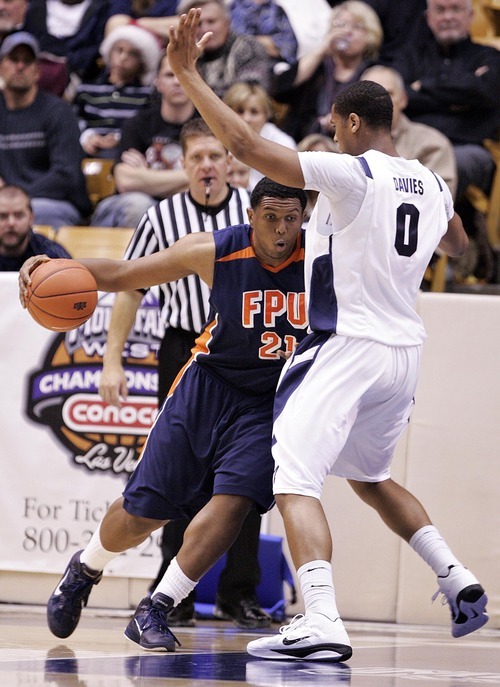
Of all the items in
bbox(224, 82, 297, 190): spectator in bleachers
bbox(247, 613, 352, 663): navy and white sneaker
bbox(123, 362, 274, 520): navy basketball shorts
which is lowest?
bbox(247, 613, 352, 663): navy and white sneaker

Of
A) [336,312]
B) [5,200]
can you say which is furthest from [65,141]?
[336,312]

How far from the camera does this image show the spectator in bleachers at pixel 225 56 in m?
8.09

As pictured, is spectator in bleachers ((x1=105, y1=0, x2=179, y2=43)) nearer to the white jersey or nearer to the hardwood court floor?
the hardwood court floor

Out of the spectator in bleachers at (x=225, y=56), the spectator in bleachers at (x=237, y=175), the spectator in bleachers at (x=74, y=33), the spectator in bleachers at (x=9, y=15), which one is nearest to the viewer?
the spectator in bleachers at (x=237, y=175)

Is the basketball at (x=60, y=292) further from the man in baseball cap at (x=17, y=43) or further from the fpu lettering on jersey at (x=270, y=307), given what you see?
the man in baseball cap at (x=17, y=43)

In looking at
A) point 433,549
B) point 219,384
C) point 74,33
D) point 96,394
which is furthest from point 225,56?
point 433,549

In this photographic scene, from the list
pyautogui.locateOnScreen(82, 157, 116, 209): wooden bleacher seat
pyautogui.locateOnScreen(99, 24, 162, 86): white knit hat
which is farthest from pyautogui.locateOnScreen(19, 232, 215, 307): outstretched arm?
pyautogui.locateOnScreen(99, 24, 162, 86): white knit hat

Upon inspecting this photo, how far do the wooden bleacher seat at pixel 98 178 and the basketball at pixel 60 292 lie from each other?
4.12m

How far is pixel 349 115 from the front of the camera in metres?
3.84

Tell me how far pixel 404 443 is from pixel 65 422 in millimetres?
1767

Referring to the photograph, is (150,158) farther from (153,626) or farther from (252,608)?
(153,626)

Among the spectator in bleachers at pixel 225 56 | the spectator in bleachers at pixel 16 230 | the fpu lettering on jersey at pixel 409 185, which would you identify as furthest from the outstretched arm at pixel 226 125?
the spectator in bleachers at pixel 225 56

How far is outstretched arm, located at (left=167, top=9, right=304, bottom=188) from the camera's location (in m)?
3.56

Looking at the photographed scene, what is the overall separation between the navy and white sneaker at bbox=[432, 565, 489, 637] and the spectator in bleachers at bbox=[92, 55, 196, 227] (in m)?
3.78
